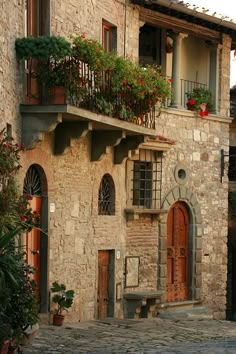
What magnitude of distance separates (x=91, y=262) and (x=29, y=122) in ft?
14.3

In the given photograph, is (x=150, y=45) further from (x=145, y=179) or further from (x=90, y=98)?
(x=90, y=98)

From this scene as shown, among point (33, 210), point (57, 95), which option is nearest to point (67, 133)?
point (57, 95)

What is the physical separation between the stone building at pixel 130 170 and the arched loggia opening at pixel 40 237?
0.06 feet

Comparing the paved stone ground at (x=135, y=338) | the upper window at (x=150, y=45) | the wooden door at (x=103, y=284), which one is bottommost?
the paved stone ground at (x=135, y=338)

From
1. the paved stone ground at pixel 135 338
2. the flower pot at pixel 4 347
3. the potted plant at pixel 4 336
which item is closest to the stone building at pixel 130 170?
the paved stone ground at pixel 135 338

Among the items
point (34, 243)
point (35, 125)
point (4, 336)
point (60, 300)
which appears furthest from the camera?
point (60, 300)

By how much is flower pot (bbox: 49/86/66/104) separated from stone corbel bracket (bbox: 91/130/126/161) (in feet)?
9.59

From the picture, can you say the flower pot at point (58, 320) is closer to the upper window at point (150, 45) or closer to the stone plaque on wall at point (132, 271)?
the stone plaque on wall at point (132, 271)

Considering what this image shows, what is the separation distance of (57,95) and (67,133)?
141cm

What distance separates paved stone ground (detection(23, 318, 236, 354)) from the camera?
577 inches

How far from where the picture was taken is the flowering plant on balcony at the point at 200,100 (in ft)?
78.0

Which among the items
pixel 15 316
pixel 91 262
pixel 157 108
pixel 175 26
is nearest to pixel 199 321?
pixel 91 262

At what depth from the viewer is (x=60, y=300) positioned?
58.0ft

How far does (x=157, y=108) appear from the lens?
22.2 metres
